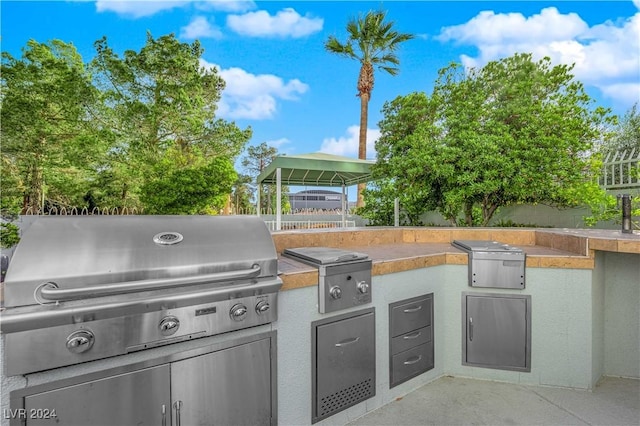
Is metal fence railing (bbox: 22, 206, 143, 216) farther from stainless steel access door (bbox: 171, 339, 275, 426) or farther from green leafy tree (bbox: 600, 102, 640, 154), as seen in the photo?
green leafy tree (bbox: 600, 102, 640, 154)

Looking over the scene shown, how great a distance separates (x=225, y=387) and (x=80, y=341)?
2.13 ft

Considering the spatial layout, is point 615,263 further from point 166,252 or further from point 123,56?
point 123,56

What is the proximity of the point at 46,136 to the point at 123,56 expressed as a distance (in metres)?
4.01

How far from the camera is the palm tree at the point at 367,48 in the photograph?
1120cm

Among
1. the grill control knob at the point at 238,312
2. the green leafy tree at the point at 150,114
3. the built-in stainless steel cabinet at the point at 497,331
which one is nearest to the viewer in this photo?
the grill control knob at the point at 238,312

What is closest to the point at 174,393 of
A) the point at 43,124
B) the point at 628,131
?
the point at 628,131

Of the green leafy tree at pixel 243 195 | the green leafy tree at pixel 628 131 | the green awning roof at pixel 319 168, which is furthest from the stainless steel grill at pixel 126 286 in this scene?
the green leafy tree at pixel 243 195

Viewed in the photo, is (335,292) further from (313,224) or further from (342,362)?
(313,224)

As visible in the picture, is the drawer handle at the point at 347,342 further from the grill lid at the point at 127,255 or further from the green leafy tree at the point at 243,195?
the green leafy tree at the point at 243,195

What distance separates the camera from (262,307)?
62.0 inches

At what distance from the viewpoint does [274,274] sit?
1647 mm

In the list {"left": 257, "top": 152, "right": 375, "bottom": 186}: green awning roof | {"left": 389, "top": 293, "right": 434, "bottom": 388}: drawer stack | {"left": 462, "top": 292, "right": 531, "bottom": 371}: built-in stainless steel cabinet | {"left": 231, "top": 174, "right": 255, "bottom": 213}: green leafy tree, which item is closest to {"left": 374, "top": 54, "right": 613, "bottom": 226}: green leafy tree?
{"left": 257, "top": 152, "right": 375, "bottom": 186}: green awning roof

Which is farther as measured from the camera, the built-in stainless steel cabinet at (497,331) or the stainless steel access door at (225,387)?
the built-in stainless steel cabinet at (497,331)

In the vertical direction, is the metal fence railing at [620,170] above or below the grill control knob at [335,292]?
above
